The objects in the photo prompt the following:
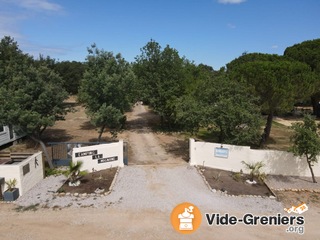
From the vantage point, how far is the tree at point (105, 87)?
61.0 feet

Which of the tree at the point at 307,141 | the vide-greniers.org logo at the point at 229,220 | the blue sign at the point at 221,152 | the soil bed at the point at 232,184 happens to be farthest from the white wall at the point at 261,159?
the vide-greniers.org logo at the point at 229,220

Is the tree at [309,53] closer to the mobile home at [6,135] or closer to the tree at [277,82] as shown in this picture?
the tree at [277,82]

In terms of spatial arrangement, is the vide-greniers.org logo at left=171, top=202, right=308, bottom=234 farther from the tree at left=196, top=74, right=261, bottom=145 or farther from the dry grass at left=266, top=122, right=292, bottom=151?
the dry grass at left=266, top=122, right=292, bottom=151

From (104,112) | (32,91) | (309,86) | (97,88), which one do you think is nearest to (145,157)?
(104,112)

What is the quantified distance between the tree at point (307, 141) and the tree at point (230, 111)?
8.72ft

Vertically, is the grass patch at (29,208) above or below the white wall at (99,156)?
below

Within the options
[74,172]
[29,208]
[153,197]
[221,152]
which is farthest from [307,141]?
[29,208]

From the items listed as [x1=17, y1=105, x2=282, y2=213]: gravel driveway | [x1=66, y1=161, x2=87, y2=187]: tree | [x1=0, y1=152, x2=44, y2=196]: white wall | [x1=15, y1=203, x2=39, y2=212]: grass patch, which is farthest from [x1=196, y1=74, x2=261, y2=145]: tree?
[x1=15, y1=203, x2=39, y2=212]: grass patch

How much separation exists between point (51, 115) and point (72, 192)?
253 inches

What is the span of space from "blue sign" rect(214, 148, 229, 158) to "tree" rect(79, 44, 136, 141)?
23.8ft

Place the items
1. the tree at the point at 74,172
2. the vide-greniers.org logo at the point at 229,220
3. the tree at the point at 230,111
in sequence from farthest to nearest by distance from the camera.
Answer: the tree at the point at 230,111, the tree at the point at 74,172, the vide-greniers.org logo at the point at 229,220

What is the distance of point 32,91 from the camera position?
16.8 metres

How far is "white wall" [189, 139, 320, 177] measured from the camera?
53.8 ft

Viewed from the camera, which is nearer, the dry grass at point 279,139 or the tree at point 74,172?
the tree at point 74,172
